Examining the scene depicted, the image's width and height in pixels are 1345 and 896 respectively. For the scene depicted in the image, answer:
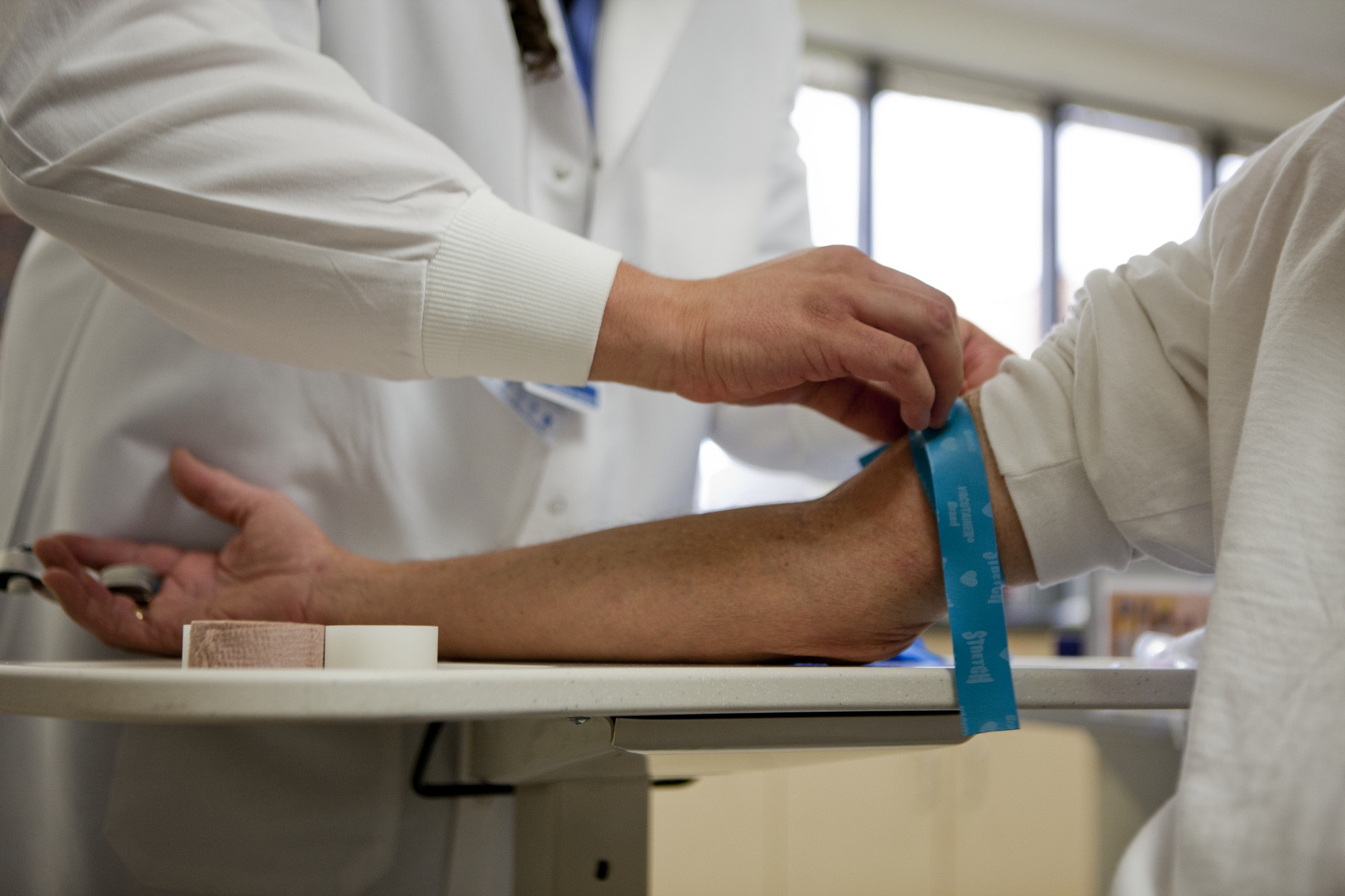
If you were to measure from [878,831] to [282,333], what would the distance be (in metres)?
2.86

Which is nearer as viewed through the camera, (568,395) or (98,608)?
(98,608)

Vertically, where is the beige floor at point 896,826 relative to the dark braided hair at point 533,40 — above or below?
below

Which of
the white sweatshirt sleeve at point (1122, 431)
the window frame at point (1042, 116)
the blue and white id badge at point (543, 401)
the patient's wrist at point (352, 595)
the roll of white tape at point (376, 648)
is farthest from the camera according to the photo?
the window frame at point (1042, 116)

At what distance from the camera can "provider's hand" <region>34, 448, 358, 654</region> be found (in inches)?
29.6

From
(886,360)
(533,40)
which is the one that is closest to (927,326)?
(886,360)

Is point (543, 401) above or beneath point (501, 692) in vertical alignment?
above

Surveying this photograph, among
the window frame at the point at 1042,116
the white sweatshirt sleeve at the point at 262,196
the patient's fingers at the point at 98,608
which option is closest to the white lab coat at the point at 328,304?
the white sweatshirt sleeve at the point at 262,196

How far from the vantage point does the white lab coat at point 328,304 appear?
65 centimetres

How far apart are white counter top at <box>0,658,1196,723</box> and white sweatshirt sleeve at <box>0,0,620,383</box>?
307 millimetres

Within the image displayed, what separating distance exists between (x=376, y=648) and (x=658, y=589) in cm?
23

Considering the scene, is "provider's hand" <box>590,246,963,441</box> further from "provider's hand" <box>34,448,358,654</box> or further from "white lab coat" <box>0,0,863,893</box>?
"provider's hand" <box>34,448,358,654</box>

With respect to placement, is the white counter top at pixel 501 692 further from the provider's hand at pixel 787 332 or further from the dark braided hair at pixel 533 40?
the dark braided hair at pixel 533 40

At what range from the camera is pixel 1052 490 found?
0.62 m

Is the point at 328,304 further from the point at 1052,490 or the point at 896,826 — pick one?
the point at 896,826
